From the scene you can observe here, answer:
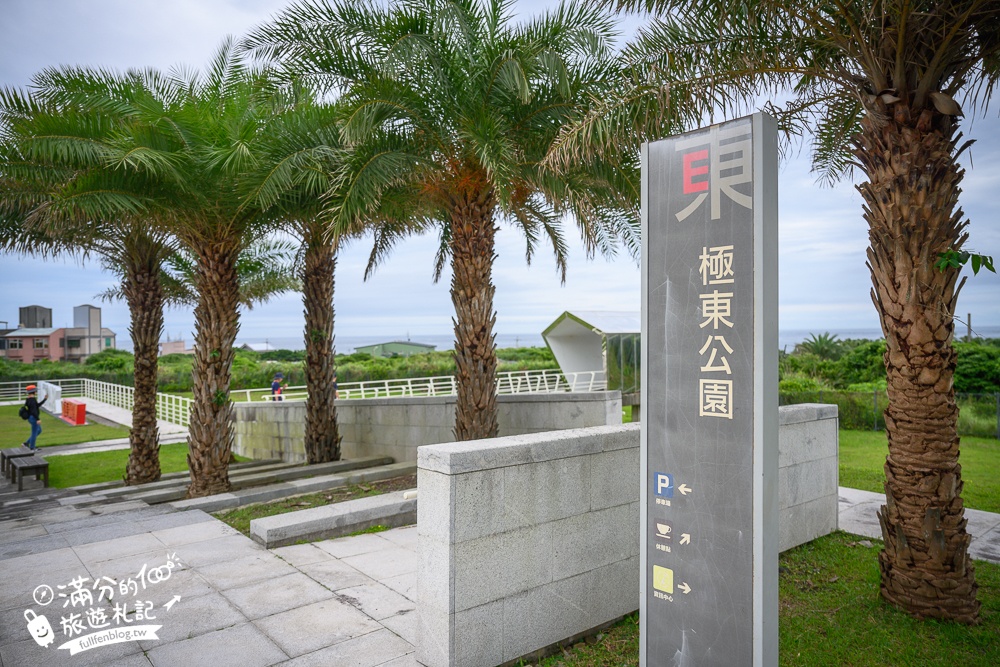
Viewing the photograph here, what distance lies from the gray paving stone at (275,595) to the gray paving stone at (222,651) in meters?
0.32

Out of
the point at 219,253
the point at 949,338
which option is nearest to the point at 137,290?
the point at 219,253

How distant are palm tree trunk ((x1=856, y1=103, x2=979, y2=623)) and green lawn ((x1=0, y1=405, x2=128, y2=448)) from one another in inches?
900

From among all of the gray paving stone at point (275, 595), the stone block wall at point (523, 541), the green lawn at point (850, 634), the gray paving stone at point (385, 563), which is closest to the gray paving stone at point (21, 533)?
the gray paving stone at point (275, 595)

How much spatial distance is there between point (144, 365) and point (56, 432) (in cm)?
1341

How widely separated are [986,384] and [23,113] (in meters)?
25.4

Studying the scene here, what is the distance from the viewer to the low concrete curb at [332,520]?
20.9 ft

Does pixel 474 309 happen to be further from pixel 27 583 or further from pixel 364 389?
pixel 364 389

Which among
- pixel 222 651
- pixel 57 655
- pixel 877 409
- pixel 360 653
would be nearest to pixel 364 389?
pixel 877 409

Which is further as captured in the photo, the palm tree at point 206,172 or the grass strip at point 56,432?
the grass strip at point 56,432

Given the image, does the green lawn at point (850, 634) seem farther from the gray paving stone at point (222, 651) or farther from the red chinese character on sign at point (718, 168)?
the red chinese character on sign at point (718, 168)

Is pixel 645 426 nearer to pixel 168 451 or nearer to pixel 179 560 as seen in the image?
pixel 179 560

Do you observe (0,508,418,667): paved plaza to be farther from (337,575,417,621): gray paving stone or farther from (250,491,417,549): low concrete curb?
(250,491,417,549): low concrete curb

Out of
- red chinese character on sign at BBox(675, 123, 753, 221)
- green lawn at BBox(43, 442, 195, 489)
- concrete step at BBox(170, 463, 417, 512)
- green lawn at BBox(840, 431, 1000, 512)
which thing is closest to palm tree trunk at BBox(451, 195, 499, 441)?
concrete step at BBox(170, 463, 417, 512)

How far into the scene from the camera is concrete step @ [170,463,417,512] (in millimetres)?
8672
